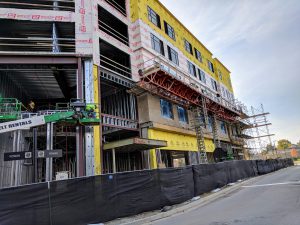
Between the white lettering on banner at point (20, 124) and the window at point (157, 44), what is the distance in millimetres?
14998

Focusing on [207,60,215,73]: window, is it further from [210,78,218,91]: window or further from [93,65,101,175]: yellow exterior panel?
[93,65,101,175]: yellow exterior panel

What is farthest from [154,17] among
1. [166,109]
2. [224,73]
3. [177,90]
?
[224,73]

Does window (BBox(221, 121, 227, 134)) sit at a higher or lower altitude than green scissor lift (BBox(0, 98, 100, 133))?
higher

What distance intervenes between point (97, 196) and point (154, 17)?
20.0m

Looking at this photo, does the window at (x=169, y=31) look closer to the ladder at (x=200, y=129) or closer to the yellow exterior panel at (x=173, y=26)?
the yellow exterior panel at (x=173, y=26)

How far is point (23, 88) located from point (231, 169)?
17842mm

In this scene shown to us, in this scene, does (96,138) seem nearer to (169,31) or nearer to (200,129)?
(200,129)

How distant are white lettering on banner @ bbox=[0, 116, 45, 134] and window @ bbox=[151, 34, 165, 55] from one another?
1500 centimetres

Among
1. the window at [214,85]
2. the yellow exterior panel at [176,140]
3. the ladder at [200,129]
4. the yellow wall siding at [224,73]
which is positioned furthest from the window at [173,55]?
the yellow wall siding at [224,73]

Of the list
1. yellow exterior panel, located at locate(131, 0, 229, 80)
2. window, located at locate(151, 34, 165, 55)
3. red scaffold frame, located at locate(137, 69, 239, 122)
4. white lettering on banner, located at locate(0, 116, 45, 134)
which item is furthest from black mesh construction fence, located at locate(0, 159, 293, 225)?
yellow exterior panel, located at locate(131, 0, 229, 80)

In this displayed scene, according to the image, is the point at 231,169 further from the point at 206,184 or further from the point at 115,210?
the point at 115,210

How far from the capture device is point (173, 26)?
2828cm

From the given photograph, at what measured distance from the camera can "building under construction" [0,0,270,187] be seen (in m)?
15.3

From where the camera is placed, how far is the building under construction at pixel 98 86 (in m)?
15.3
